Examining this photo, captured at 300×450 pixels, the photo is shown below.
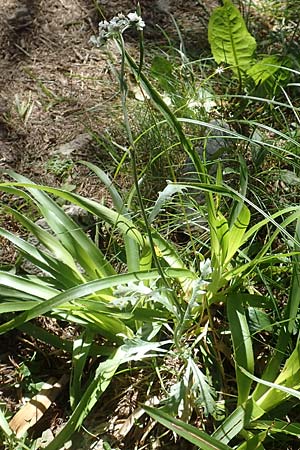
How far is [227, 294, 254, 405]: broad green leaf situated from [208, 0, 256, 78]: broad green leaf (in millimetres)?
888

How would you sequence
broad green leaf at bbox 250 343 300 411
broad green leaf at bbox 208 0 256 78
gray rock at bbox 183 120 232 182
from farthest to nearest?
1. broad green leaf at bbox 208 0 256 78
2. gray rock at bbox 183 120 232 182
3. broad green leaf at bbox 250 343 300 411

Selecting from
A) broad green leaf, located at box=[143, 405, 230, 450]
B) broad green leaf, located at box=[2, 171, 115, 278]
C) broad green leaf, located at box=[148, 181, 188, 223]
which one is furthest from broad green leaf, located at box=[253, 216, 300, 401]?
broad green leaf, located at box=[2, 171, 115, 278]

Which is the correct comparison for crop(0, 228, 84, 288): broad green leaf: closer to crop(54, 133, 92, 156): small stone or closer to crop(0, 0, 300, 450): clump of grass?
crop(0, 0, 300, 450): clump of grass

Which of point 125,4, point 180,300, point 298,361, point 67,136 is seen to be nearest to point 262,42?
point 125,4

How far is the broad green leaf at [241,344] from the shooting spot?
156 centimetres

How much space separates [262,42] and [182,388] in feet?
4.81

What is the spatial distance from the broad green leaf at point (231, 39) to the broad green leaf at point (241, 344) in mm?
888

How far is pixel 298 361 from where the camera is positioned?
5.01 feet

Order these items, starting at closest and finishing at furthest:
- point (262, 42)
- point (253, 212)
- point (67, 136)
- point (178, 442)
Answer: point (178, 442) → point (253, 212) → point (67, 136) → point (262, 42)

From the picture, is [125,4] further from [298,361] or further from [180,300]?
[298,361]

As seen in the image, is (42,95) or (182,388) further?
(42,95)

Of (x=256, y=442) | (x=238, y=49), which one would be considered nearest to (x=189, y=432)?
(x=256, y=442)

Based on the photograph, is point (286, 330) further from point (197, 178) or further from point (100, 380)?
point (197, 178)

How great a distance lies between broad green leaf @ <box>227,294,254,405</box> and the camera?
1560mm
